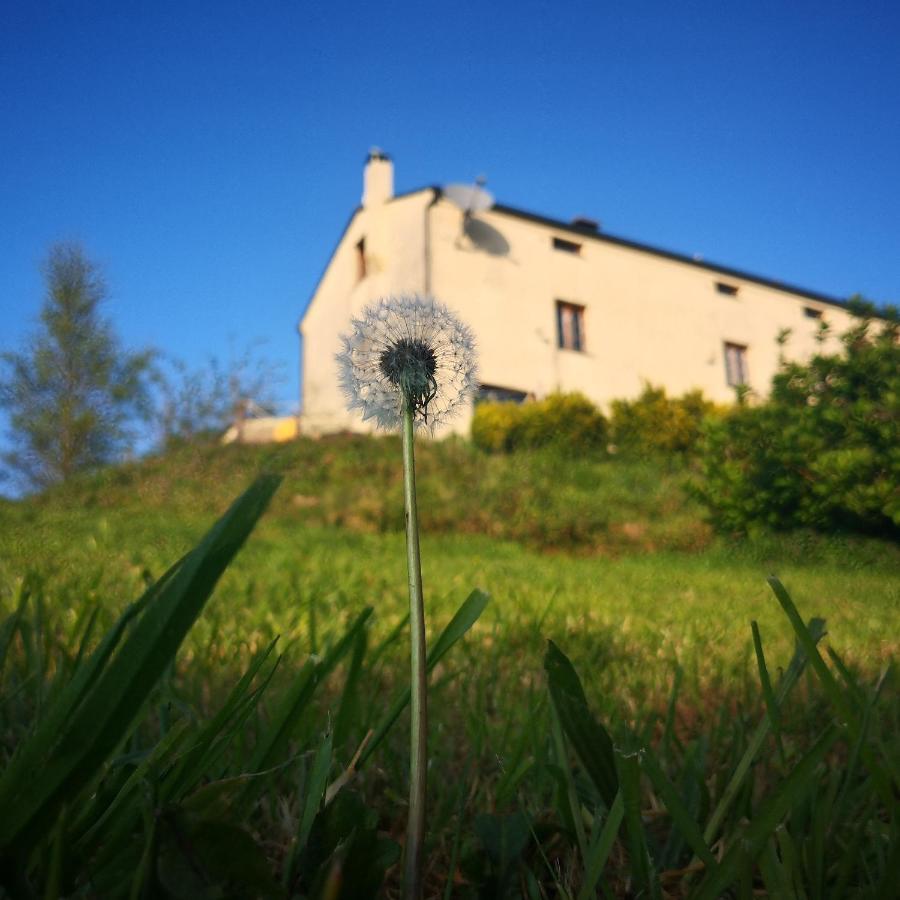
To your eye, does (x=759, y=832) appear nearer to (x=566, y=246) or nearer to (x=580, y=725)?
(x=580, y=725)

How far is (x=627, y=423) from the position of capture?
17453 millimetres

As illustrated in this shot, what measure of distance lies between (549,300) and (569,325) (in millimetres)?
1090

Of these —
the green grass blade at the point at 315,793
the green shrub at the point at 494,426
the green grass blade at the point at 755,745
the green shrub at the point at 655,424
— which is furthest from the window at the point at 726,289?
the green grass blade at the point at 315,793

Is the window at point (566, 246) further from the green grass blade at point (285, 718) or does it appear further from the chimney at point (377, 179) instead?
the green grass blade at point (285, 718)

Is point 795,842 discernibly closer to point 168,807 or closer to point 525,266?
point 168,807

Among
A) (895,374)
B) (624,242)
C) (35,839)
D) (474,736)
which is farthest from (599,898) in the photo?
(624,242)

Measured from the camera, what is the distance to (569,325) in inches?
792

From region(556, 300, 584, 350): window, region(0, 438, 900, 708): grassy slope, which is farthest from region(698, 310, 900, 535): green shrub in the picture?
region(556, 300, 584, 350): window

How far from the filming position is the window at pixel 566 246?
20.2 meters

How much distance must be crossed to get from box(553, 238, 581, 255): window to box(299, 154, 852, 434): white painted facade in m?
0.05

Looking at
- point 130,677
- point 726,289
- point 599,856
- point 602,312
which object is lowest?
point 599,856

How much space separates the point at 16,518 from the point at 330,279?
20.5 metres

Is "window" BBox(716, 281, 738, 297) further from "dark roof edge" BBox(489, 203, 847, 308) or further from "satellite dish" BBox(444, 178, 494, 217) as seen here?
"satellite dish" BBox(444, 178, 494, 217)

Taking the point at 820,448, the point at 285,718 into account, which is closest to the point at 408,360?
the point at 285,718
